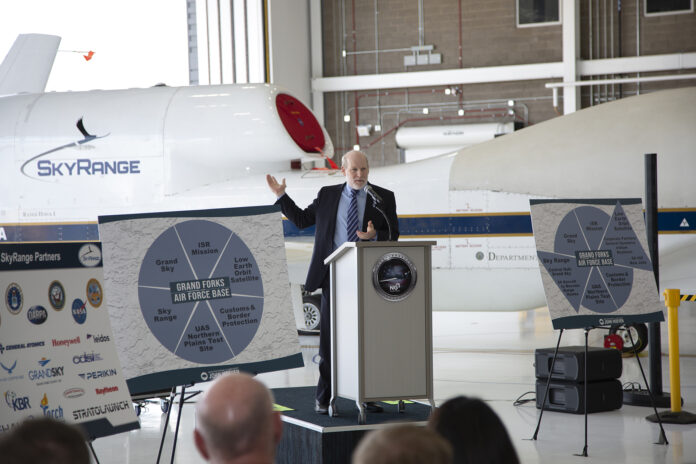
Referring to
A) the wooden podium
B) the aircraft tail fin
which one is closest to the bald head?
the wooden podium

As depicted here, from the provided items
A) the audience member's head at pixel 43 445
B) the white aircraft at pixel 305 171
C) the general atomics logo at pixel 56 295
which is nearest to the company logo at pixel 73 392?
the general atomics logo at pixel 56 295

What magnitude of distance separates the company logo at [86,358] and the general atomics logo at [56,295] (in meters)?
0.23

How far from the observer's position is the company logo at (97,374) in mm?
3605

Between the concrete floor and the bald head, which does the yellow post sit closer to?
the concrete floor

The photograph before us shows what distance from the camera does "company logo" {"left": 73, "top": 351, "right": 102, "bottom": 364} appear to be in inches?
142

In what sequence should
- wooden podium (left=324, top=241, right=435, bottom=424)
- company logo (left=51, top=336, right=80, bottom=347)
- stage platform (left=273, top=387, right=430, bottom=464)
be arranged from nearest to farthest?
company logo (left=51, top=336, right=80, bottom=347)
stage platform (left=273, top=387, right=430, bottom=464)
wooden podium (left=324, top=241, right=435, bottom=424)

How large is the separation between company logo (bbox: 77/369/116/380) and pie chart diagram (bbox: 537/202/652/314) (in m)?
3.04

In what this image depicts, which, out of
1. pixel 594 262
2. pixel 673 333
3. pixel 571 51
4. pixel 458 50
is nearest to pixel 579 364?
pixel 673 333

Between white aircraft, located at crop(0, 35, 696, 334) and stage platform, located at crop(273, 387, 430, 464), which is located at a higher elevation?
white aircraft, located at crop(0, 35, 696, 334)

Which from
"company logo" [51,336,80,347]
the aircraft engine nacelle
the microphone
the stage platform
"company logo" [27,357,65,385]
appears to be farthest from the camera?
the aircraft engine nacelle

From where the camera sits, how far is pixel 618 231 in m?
5.92

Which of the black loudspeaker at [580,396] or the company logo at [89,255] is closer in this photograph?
the company logo at [89,255]


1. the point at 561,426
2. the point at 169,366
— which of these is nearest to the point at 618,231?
the point at 561,426

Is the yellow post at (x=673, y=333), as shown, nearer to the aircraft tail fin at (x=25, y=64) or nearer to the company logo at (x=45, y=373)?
the company logo at (x=45, y=373)
